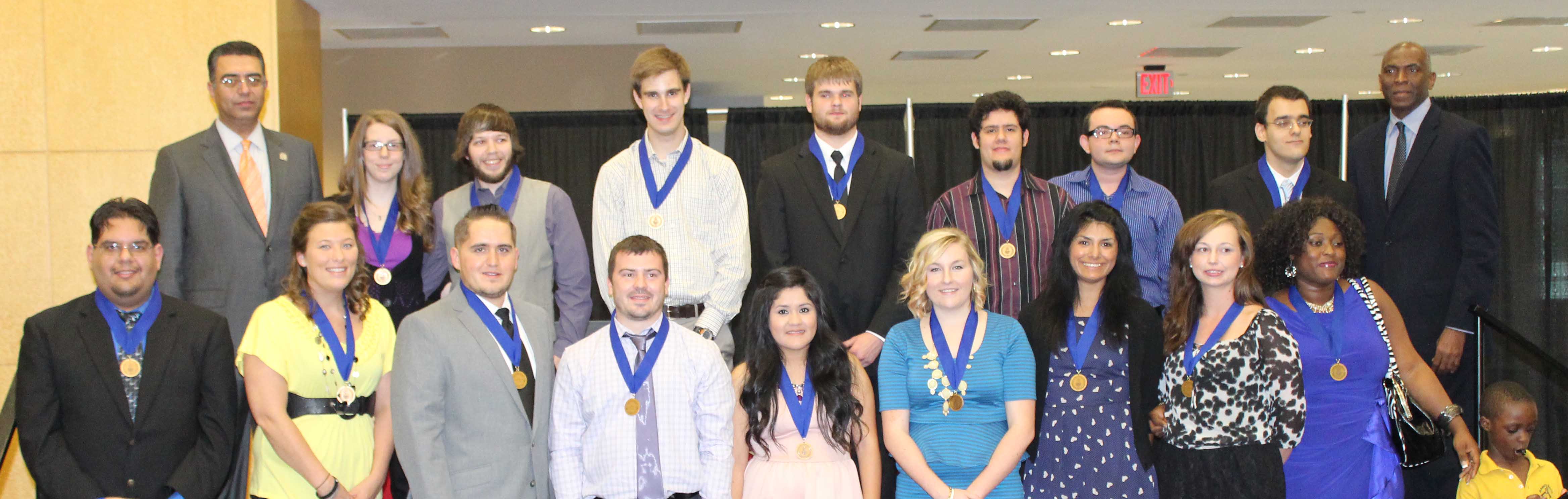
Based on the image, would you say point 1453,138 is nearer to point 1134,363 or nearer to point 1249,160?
point 1134,363

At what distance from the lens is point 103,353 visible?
3035 mm

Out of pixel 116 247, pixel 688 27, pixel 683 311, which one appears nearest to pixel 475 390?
pixel 683 311

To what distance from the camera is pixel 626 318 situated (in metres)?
3.08

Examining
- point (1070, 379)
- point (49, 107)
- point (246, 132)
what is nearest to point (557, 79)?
point (49, 107)

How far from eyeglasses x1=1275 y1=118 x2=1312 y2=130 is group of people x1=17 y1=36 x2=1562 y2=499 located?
0.06 feet

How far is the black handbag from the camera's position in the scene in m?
3.36

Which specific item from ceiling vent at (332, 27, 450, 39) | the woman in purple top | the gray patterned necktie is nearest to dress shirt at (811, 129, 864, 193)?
the gray patterned necktie

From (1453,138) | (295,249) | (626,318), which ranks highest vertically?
(1453,138)

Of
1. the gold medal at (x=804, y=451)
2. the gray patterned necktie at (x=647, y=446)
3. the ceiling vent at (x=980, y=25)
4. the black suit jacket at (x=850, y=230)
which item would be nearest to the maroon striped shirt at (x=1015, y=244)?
the black suit jacket at (x=850, y=230)

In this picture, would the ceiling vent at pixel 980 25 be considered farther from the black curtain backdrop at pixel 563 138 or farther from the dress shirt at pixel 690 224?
the dress shirt at pixel 690 224

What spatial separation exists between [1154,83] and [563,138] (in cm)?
590

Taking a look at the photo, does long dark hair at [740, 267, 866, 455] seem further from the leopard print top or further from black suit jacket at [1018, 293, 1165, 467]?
the leopard print top

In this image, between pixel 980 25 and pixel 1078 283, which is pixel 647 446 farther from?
pixel 980 25

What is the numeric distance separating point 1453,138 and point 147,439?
15.4 feet
